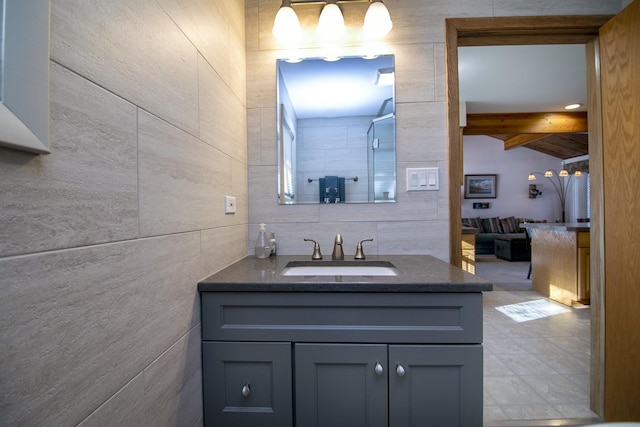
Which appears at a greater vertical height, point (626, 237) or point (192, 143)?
point (192, 143)

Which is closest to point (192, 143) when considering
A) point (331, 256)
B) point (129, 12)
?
point (129, 12)

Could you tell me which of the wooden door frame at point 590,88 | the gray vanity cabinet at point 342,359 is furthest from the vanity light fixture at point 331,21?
the gray vanity cabinet at point 342,359

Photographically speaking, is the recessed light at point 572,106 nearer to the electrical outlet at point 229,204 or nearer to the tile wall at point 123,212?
the tile wall at point 123,212

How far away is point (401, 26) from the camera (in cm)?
157

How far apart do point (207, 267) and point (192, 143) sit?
462 millimetres

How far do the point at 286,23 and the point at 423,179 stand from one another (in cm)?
108

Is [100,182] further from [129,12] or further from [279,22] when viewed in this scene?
[279,22]

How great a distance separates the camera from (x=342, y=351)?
101cm

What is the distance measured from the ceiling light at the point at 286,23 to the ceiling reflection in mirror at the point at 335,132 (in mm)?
148

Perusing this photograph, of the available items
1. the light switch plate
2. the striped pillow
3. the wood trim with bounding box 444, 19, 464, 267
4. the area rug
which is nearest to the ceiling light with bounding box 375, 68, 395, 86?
the wood trim with bounding box 444, 19, 464, 267

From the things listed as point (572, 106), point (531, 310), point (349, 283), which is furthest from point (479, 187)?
point (349, 283)

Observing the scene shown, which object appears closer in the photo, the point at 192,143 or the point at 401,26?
the point at 192,143

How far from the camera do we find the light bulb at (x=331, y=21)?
4.85 feet

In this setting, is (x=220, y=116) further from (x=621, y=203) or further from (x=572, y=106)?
(x=572, y=106)
